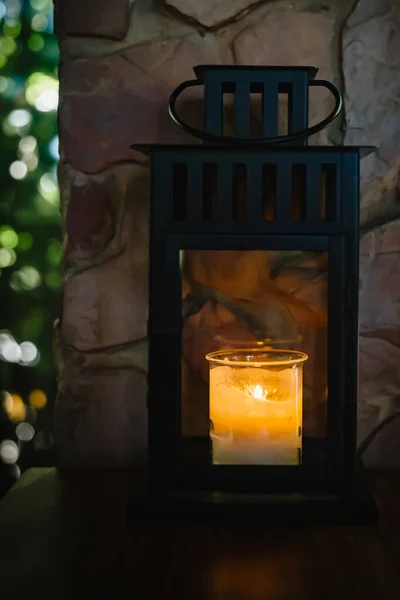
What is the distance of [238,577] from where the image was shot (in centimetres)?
69

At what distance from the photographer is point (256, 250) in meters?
0.82

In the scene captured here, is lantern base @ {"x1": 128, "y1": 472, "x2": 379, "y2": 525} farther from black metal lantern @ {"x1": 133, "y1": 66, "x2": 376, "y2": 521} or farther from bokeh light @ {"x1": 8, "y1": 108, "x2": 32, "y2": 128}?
bokeh light @ {"x1": 8, "y1": 108, "x2": 32, "y2": 128}

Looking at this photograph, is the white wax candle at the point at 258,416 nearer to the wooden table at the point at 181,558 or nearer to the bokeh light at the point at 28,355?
the wooden table at the point at 181,558

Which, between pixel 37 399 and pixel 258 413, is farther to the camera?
pixel 37 399

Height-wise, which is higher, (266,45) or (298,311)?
(266,45)

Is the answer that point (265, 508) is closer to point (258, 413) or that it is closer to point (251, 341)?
point (258, 413)

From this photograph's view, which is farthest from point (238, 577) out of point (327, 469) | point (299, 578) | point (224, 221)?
point (224, 221)

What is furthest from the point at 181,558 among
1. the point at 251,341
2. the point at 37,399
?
the point at 37,399

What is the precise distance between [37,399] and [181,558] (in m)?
0.54

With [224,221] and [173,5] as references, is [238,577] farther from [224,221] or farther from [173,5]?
[173,5]

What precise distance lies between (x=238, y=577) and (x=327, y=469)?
0.63 feet

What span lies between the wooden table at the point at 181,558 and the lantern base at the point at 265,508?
14 mm

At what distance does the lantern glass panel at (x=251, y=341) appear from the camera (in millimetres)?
850

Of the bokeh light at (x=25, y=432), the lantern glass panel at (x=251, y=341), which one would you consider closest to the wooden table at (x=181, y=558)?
the lantern glass panel at (x=251, y=341)
